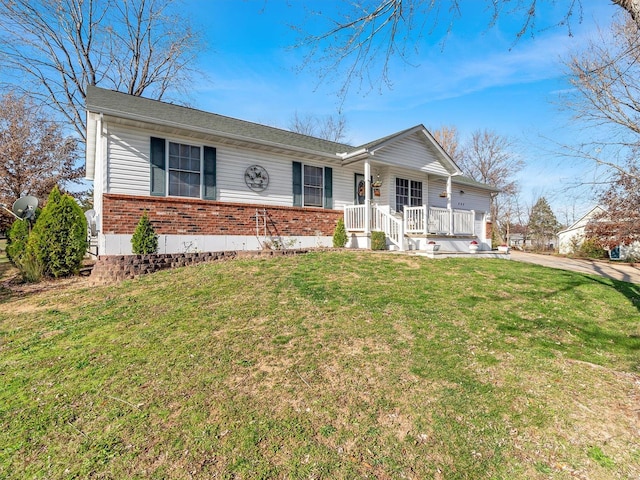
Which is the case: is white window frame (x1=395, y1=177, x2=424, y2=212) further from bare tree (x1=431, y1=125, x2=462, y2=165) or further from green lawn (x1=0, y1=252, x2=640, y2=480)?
bare tree (x1=431, y1=125, x2=462, y2=165)

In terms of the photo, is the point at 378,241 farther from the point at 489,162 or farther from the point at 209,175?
the point at 489,162

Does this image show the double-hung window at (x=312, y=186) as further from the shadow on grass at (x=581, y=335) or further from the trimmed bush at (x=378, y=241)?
the shadow on grass at (x=581, y=335)

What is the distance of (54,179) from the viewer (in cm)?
1956

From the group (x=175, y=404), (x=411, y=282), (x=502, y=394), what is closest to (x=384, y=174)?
(x=411, y=282)

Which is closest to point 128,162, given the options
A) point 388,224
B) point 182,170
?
point 182,170

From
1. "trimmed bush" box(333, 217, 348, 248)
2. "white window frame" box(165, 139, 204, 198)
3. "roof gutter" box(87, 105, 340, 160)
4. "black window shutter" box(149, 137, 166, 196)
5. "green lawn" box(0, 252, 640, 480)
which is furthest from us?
"trimmed bush" box(333, 217, 348, 248)

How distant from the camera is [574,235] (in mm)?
26750

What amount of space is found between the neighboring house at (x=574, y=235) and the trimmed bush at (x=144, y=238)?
29391 millimetres

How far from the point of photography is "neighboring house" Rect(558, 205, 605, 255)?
25922mm

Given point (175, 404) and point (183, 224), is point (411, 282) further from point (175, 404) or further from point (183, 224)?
point (183, 224)

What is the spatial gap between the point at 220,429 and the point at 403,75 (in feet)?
16.0

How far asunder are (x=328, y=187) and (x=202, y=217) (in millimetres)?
4656

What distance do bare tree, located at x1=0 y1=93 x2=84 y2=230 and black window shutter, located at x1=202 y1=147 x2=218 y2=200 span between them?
16002 millimetres

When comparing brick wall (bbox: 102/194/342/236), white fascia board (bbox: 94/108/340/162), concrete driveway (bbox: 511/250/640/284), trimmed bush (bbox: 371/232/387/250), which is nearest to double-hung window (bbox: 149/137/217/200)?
brick wall (bbox: 102/194/342/236)
